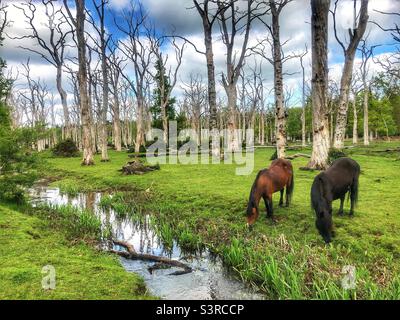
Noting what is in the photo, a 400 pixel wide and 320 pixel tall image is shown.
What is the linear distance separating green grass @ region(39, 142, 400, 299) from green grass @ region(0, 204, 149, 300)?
2.06 meters

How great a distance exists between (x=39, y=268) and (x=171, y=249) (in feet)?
10.0

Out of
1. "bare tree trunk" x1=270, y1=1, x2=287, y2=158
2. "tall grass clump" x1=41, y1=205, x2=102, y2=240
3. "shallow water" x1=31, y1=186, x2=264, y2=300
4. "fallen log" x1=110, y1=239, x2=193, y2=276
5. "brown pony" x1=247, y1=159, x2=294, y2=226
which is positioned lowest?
"shallow water" x1=31, y1=186, x2=264, y2=300

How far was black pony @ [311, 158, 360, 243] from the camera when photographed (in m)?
6.88

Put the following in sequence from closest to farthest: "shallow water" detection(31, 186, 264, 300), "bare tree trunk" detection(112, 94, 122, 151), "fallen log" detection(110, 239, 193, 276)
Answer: "shallow water" detection(31, 186, 264, 300) → "fallen log" detection(110, 239, 193, 276) → "bare tree trunk" detection(112, 94, 122, 151)

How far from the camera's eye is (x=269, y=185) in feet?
29.1

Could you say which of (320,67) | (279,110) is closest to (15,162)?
(320,67)

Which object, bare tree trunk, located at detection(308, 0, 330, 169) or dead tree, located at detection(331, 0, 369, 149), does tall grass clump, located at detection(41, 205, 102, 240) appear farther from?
dead tree, located at detection(331, 0, 369, 149)

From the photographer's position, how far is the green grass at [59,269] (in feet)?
16.7

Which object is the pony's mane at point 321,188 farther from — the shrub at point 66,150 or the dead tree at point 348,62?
the shrub at point 66,150

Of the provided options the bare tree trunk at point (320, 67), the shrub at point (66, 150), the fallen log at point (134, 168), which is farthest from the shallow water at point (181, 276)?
the shrub at point (66, 150)

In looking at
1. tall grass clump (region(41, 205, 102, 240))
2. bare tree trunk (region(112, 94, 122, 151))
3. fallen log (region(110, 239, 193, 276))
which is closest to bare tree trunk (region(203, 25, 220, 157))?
tall grass clump (region(41, 205, 102, 240))

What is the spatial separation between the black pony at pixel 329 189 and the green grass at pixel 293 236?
427 millimetres
